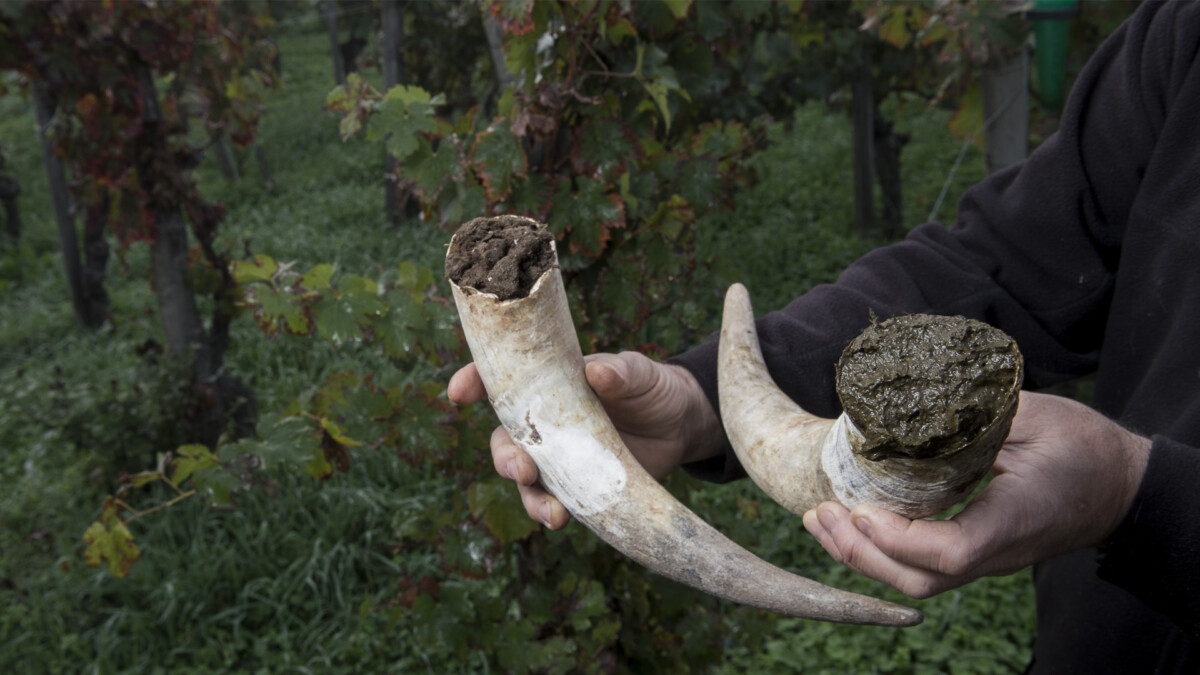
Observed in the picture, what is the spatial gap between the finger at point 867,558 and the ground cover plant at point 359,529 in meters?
1.11

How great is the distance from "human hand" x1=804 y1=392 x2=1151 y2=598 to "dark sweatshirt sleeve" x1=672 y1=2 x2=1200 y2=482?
1.59 feet

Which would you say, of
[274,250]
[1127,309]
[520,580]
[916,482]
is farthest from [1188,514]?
[274,250]

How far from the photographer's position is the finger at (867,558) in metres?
1.08

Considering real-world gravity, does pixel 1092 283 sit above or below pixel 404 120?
below

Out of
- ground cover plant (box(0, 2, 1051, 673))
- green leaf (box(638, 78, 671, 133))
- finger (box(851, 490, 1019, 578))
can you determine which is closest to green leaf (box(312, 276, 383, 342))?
ground cover plant (box(0, 2, 1051, 673))

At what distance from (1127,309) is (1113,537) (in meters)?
0.60

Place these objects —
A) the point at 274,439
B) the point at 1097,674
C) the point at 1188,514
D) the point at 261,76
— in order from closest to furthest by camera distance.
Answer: the point at 1188,514 → the point at 1097,674 → the point at 274,439 → the point at 261,76

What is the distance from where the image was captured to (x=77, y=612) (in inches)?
144

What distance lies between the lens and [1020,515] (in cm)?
106

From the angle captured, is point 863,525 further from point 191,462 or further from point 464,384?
point 191,462

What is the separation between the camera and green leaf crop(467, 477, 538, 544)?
83.6 inches

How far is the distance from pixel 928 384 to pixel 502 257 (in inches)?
24.4

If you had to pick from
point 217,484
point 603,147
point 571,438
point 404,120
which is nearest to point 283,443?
point 217,484

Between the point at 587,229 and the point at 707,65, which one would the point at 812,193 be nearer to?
the point at 707,65
